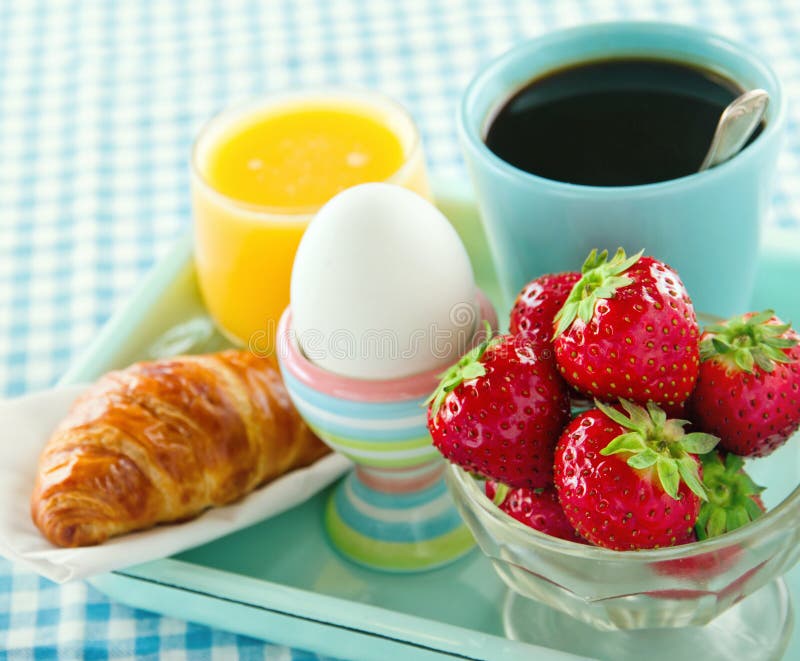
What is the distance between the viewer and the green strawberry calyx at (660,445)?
770 mm

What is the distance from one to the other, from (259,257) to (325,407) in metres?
0.27

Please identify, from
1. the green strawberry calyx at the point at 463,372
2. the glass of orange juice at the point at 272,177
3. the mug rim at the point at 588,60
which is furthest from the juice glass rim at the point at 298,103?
the green strawberry calyx at the point at 463,372

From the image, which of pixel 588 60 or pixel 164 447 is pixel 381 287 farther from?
pixel 588 60

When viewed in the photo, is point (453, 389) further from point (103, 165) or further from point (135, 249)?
point (103, 165)

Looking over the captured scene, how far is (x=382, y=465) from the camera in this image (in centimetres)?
102

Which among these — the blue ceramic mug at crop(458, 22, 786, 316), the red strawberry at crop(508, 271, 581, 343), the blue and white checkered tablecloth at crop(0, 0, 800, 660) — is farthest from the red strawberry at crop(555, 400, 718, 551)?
the blue and white checkered tablecloth at crop(0, 0, 800, 660)

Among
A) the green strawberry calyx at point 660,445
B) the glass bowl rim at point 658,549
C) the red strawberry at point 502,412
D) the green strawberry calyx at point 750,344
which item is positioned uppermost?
the green strawberry calyx at point 750,344

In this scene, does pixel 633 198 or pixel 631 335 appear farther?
pixel 633 198

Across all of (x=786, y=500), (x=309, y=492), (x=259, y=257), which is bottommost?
(x=309, y=492)

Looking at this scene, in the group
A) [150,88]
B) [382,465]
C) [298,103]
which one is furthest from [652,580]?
[150,88]

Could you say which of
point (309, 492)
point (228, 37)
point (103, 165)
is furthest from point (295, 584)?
point (228, 37)

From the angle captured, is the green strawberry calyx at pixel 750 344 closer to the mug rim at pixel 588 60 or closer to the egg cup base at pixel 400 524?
the mug rim at pixel 588 60

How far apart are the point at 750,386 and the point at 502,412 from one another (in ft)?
0.57

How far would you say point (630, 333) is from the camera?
0.81m
